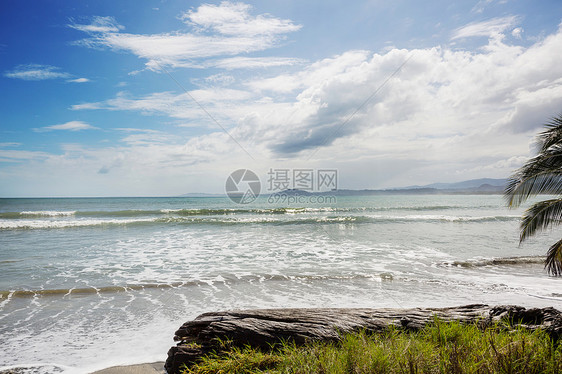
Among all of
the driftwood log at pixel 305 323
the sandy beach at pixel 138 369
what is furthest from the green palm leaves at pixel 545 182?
the sandy beach at pixel 138 369

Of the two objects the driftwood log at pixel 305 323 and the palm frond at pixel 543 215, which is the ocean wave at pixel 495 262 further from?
the driftwood log at pixel 305 323

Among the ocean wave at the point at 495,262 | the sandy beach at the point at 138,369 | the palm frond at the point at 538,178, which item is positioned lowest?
the ocean wave at the point at 495,262

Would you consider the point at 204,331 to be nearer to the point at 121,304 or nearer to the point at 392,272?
the point at 121,304

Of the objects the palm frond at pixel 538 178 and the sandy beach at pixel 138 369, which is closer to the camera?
the sandy beach at pixel 138 369

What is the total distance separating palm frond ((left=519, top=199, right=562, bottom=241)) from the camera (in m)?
6.17

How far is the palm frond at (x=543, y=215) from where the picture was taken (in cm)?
617

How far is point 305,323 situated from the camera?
150 inches

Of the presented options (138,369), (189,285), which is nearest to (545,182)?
(138,369)

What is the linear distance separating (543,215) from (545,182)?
0.70 metres

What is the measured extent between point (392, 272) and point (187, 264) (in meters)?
6.88

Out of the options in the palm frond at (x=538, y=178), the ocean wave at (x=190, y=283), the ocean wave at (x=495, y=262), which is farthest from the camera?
the ocean wave at (x=495, y=262)

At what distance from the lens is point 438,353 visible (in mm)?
2836

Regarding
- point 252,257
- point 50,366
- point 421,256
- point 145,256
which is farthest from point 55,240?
point 421,256

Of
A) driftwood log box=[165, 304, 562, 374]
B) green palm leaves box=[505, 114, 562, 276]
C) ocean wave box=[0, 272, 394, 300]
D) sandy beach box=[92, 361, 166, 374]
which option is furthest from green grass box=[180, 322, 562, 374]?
ocean wave box=[0, 272, 394, 300]
